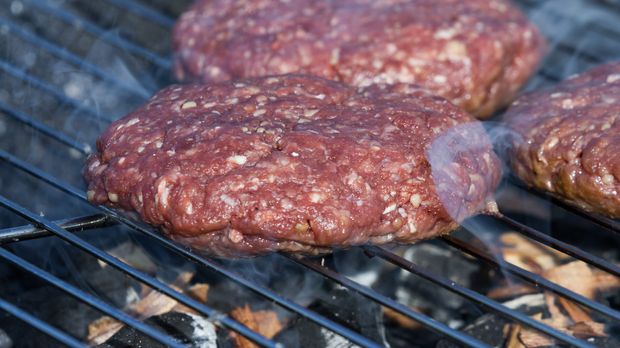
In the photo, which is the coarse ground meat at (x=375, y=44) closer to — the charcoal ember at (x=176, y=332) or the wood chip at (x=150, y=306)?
the wood chip at (x=150, y=306)

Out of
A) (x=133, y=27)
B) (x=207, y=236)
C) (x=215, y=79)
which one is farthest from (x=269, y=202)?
(x=133, y=27)

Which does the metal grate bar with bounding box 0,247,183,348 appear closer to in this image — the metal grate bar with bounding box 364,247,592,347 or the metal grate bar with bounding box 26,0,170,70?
the metal grate bar with bounding box 364,247,592,347

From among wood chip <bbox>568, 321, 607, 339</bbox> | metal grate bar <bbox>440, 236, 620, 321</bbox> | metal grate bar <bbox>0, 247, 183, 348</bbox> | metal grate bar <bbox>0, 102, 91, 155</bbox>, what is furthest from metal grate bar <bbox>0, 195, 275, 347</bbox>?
wood chip <bbox>568, 321, 607, 339</bbox>

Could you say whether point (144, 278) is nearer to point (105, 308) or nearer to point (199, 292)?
point (105, 308)

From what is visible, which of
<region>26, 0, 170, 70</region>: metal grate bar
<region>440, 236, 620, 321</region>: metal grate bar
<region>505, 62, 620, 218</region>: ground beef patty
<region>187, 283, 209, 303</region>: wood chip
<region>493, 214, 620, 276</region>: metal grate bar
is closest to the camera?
<region>440, 236, 620, 321</region>: metal grate bar

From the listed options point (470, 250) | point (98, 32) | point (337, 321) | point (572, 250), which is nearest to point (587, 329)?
point (572, 250)

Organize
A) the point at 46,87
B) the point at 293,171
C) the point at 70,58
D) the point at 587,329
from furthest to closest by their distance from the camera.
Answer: the point at 70,58 → the point at 46,87 → the point at 587,329 → the point at 293,171

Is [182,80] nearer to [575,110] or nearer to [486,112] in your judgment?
[486,112]
